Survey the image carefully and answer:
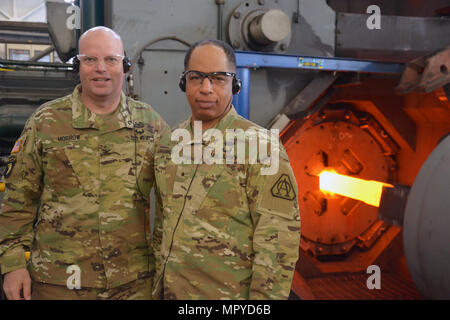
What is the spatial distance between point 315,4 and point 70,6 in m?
1.78

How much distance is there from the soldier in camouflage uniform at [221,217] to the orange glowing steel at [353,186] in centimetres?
173

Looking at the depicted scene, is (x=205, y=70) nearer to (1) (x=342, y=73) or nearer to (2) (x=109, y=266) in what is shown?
(2) (x=109, y=266)

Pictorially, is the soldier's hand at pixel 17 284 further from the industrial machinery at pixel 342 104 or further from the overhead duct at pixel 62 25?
the overhead duct at pixel 62 25

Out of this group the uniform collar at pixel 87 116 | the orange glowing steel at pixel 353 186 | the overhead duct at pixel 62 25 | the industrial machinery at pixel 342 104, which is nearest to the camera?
the uniform collar at pixel 87 116

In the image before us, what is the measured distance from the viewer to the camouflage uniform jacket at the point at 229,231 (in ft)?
4.88

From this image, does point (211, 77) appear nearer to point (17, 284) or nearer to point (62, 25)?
point (17, 284)

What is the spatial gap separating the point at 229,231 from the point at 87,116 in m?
0.88

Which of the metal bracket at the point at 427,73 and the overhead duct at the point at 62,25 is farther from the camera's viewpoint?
the overhead duct at the point at 62,25

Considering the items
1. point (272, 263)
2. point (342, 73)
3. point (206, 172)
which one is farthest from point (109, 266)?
point (342, 73)

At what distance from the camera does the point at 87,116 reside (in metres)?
1.97

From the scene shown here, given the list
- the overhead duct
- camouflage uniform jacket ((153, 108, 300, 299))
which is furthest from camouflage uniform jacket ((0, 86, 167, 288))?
the overhead duct

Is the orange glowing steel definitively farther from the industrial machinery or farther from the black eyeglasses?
the black eyeglasses

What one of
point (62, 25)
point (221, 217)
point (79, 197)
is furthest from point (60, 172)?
point (62, 25)

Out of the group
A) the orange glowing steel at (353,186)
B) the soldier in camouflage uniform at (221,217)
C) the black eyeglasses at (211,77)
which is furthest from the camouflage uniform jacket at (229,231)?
the orange glowing steel at (353,186)
